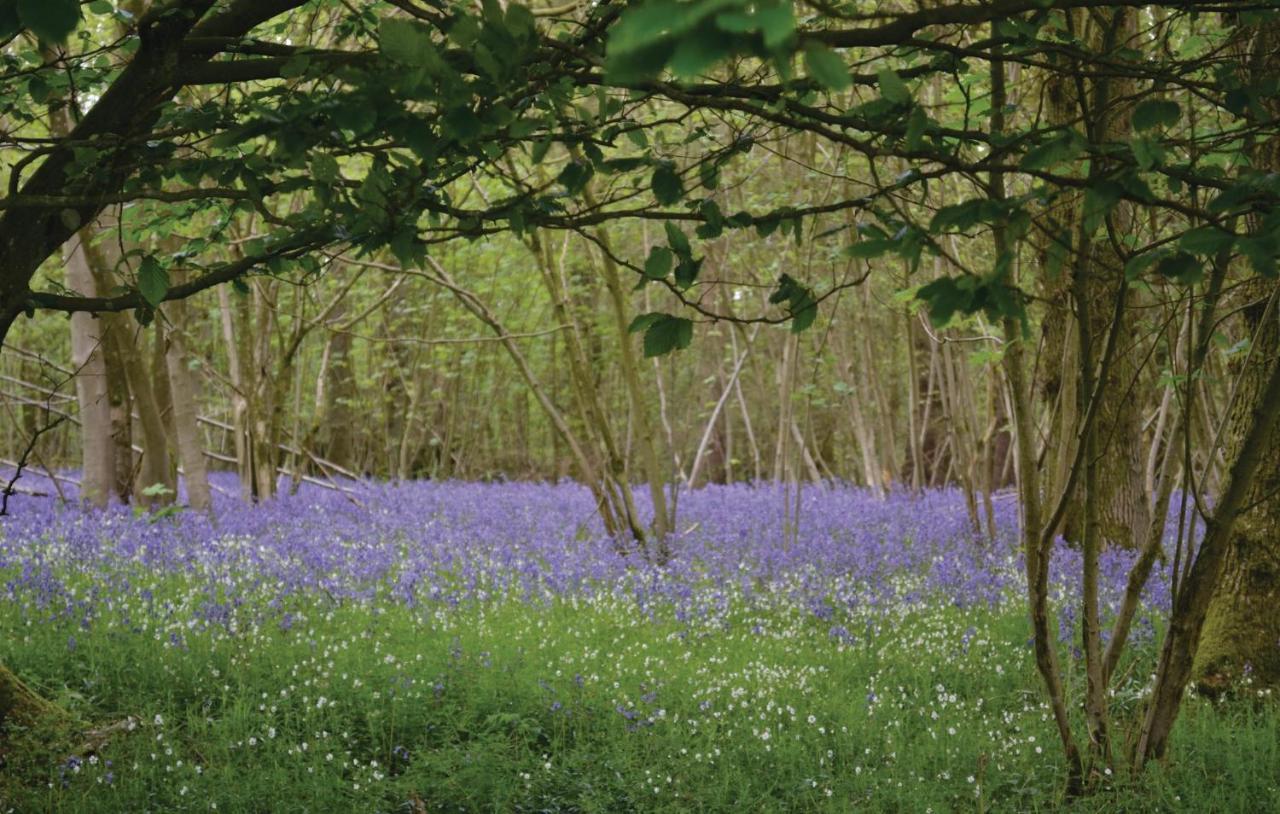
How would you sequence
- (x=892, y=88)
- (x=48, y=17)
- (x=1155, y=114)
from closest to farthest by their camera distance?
(x=48, y=17) → (x=892, y=88) → (x=1155, y=114)

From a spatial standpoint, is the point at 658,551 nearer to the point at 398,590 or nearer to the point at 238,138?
the point at 398,590

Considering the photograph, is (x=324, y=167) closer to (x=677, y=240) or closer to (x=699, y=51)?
(x=677, y=240)

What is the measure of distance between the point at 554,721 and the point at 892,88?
4.06m

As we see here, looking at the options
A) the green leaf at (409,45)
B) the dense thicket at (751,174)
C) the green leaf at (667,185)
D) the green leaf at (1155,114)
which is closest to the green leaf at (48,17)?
the dense thicket at (751,174)

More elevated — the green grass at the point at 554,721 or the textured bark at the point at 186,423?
the textured bark at the point at 186,423

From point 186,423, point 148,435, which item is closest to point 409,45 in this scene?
point 186,423

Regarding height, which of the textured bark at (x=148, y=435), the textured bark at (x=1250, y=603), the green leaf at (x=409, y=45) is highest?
the green leaf at (x=409, y=45)

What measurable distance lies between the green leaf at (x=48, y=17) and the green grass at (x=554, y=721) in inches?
150

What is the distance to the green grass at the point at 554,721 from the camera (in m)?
4.68

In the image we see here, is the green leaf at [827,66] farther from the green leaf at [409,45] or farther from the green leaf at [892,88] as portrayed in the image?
the green leaf at [409,45]

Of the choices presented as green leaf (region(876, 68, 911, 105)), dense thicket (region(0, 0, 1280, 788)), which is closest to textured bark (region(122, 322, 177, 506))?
dense thicket (region(0, 0, 1280, 788))

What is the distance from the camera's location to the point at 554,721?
17.8 ft

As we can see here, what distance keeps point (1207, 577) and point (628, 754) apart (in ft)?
8.72

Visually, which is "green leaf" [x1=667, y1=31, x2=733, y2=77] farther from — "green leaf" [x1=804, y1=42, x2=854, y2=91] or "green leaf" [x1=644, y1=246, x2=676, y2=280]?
"green leaf" [x1=644, y1=246, x2=676, y2=280]
